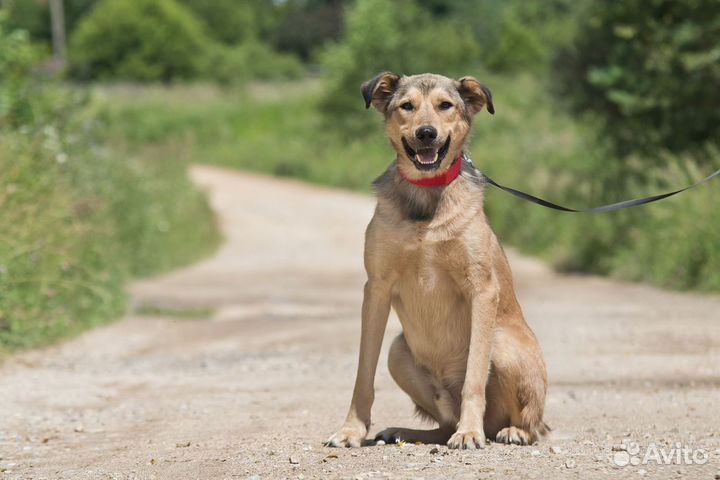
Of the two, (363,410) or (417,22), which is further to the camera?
(417,22)

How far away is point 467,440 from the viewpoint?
5336 millimetres

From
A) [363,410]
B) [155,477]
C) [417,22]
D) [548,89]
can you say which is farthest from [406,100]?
[417,22]

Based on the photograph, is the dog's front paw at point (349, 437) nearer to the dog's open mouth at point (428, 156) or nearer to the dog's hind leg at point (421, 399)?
the dog's hind leg at point (421, 399)

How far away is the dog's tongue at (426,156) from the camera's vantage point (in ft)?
18.5

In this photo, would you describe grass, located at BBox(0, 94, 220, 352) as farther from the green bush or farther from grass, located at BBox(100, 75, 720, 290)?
the green bush

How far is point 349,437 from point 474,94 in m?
1.99

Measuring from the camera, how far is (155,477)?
5.15 meters

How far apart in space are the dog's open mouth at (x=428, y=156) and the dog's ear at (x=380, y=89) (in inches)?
14.7

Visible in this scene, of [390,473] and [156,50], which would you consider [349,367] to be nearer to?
[390,473]

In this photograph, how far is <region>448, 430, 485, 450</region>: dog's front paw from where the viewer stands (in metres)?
A: 5.33

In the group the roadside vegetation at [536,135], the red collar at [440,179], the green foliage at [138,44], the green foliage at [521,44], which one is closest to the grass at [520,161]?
the roadside vegetation at [536,135]

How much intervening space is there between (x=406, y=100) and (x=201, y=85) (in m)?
50.2

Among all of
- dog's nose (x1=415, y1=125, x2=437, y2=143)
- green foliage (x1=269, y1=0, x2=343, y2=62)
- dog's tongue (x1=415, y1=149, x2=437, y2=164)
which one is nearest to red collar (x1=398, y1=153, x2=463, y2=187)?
dog's tongue (x1=415, y1=149, x2=437, y2=164)

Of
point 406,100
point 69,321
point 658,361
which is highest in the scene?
point 406,100
